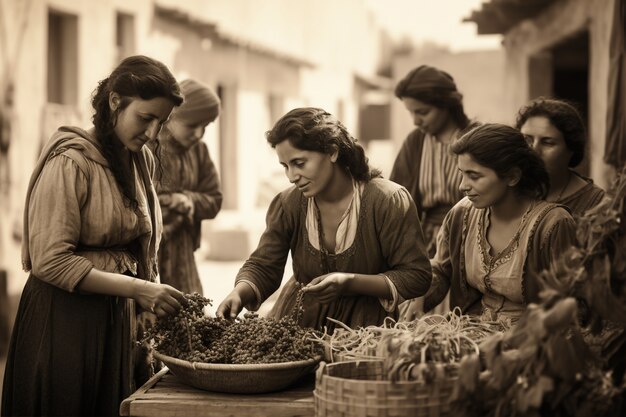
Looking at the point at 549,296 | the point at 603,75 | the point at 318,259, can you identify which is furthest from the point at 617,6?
the point at 549,296

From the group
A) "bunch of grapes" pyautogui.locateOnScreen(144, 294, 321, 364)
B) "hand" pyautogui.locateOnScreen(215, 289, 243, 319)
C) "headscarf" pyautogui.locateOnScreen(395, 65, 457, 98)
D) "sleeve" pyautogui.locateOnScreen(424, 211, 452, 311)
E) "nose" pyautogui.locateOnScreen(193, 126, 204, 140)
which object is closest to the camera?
"bunch of grapes" pyautogui.locateOnScreen(144, 294, 321, 364)

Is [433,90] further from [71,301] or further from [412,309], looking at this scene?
[71,301]

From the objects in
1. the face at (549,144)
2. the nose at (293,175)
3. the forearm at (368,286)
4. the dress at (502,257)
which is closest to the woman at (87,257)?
the nose at (293,175)

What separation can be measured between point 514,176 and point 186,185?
2.56 meters

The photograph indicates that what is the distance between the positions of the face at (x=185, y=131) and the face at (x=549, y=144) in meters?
1.97

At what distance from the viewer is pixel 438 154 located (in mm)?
5559

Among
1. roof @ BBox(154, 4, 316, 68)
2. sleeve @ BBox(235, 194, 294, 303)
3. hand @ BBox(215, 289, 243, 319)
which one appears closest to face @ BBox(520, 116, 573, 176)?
sleeve @ BBox(235, 194, 294, 303)

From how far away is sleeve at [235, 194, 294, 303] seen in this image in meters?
3.92

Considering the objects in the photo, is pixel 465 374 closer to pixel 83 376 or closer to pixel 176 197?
pixel 83 376

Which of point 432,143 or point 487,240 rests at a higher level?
point 432,143

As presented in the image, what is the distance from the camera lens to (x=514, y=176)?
373 centimetres

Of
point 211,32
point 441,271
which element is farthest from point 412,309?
point 211,32

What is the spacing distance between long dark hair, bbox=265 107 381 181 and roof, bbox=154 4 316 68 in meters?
10.5

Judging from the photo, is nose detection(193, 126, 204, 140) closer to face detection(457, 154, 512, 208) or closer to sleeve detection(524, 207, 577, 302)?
face detection(457, 154, 512, 208)
